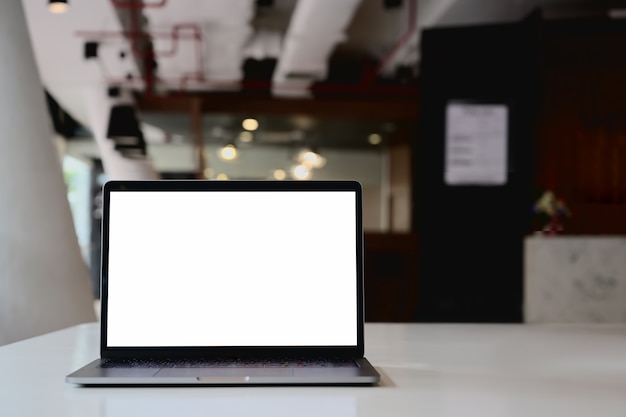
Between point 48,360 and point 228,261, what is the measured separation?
1.02 feet

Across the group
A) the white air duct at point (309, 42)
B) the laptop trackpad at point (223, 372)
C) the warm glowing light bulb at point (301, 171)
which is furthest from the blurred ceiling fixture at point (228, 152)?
the laptop trackpad at point (223, 372)

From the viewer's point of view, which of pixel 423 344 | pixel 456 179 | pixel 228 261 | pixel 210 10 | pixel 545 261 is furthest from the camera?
pixel 210 10

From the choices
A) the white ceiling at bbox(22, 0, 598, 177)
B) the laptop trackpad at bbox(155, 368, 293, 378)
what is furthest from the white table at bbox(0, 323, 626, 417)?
the white ceiling at bbox(22, 0, 598, 177)

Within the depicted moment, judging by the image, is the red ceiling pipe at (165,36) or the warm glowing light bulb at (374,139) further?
the warm glowing light bulb at (374,139)

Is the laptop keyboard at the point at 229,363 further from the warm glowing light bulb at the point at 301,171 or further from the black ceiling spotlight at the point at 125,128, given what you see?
the warm glowing light bulb at the point at 301,171

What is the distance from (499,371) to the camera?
3.05 feet

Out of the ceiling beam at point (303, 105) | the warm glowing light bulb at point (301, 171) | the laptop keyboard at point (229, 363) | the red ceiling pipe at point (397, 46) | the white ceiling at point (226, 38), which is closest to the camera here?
the laptop keyboard at point (229, 363)

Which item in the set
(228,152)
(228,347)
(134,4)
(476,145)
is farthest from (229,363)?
(228,152)

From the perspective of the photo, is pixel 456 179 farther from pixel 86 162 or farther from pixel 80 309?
pixel 86 162

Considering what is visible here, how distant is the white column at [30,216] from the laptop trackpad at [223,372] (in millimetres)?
1350

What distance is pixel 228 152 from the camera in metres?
9.55

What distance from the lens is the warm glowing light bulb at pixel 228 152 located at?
9516 mm

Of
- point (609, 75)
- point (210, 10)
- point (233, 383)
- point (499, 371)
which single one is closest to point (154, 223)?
point (233, 383)

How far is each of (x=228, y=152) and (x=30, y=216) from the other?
24.4 feet
